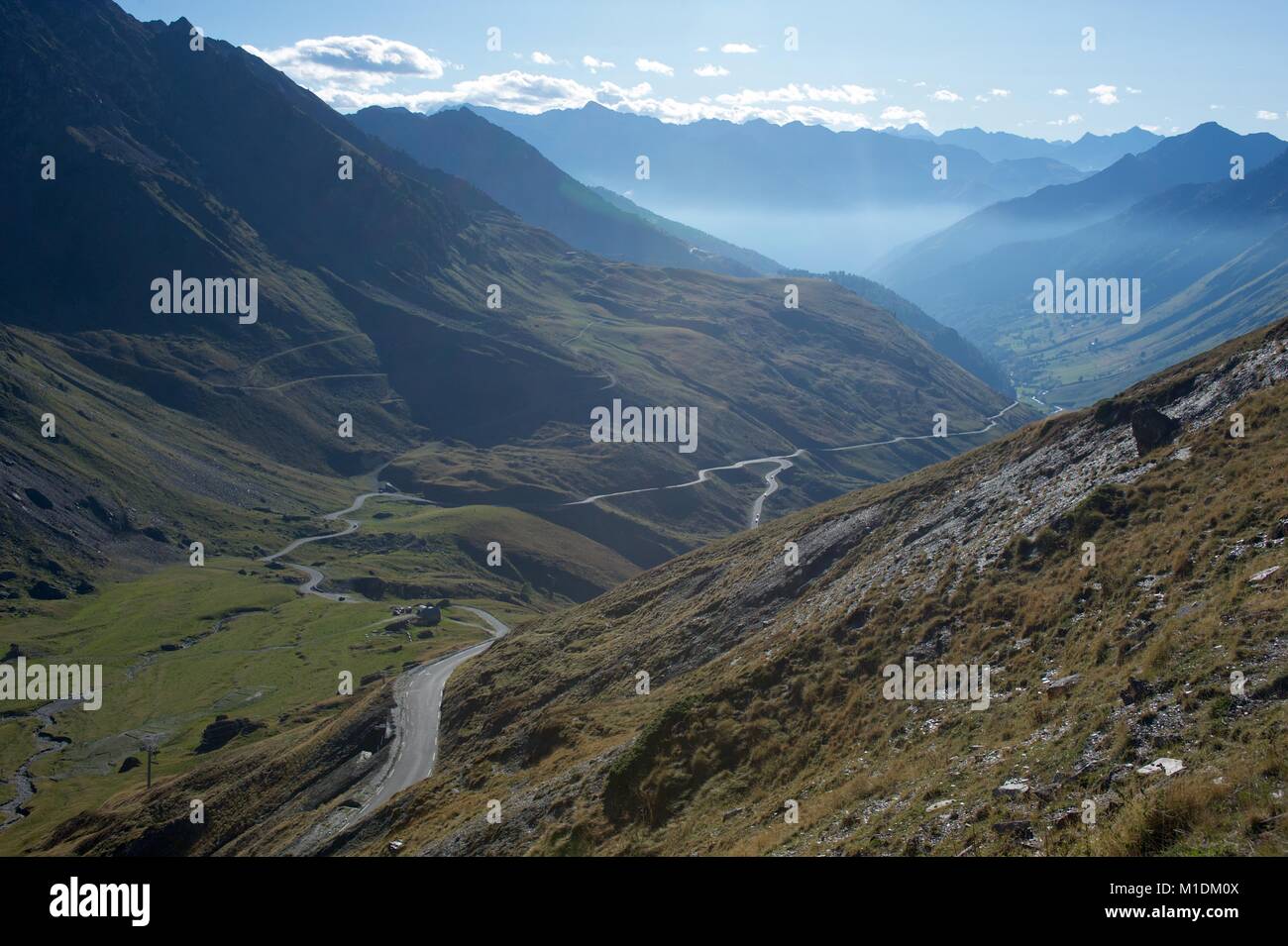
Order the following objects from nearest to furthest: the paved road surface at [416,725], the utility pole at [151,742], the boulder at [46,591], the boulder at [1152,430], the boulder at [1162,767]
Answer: the boulder at [1162,767] → the boulder at [1152,430] → the paved road surface at [416,725] → the utility pole at [151,742] → the boulder at [46,591]

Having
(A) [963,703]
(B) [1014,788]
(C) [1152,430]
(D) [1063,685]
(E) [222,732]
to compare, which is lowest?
(E) [222,732]

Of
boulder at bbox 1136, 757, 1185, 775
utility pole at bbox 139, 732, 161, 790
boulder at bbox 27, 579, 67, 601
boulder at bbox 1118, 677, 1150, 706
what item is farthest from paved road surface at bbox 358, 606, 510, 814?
boulder at bbox 27, 579, 67, 601

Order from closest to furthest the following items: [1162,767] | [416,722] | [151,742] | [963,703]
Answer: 1. [1162,767]
2. [963,703]
3. [416,722]
4. [151,742]

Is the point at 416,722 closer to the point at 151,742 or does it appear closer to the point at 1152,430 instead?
the point at 1152,430

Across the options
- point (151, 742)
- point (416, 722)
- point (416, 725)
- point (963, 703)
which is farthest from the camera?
point (151, 742)

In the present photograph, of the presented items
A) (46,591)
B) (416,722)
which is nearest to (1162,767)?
(416,722)

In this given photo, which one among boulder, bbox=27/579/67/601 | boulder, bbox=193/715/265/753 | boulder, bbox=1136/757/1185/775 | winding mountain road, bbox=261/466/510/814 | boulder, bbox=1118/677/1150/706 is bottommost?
boulder, bbox=193/715/265/753

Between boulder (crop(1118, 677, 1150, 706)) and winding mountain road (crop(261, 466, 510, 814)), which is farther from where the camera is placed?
winding mountain road (crop(261, 466, 510, 814))

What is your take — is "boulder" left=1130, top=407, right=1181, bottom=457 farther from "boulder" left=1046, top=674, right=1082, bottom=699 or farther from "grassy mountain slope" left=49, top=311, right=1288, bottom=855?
"boulder" left=1046, top=674, right=1082, bottom=699

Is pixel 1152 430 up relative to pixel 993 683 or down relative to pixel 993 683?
up

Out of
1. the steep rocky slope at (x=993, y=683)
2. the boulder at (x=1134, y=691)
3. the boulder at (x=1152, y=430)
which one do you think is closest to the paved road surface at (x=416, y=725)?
the steep rocky slope at (x=993, y=683)

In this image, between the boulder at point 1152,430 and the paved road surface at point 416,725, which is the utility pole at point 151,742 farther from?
the boulder at point 1152,430
